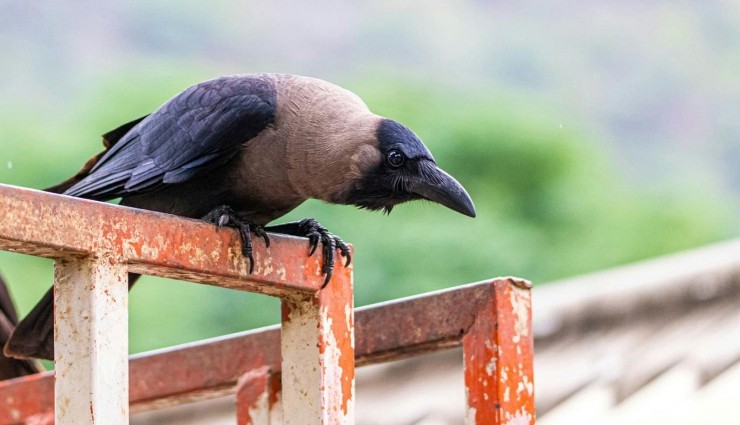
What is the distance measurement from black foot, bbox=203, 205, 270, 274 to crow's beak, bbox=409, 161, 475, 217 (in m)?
0.56

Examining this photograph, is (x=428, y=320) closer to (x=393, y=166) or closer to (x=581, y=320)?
(x=393, y=166)

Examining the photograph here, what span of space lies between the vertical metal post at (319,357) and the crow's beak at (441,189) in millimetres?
746

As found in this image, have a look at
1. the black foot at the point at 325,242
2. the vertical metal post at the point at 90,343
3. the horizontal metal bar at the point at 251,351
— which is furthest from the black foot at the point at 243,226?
the vertical metal post at the point at 90,343

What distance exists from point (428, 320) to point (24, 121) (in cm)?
1580

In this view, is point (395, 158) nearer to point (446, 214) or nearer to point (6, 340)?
point (6, 340)

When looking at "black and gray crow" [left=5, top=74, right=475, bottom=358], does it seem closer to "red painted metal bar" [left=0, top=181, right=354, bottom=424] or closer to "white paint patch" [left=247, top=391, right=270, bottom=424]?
"white paint patch" [left=247, top=391, right=270, bottom=424]

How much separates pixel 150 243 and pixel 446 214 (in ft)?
39.1

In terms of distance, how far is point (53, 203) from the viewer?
2156 mm

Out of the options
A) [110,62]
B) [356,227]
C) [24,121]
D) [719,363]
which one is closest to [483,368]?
[719,363]

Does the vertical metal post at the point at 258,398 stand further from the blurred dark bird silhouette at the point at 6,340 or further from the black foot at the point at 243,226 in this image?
the blurred dark bird silhouette at the point at 6,340

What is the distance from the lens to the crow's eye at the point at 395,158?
139 inches

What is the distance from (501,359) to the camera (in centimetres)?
282

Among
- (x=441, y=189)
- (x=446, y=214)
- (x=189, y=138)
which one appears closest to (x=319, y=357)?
(x=441, y=189)

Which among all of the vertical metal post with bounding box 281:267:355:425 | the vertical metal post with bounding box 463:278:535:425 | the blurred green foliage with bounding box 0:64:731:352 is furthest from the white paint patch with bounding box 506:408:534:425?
the blurred green foliage with bounding box 0:64:731:352
